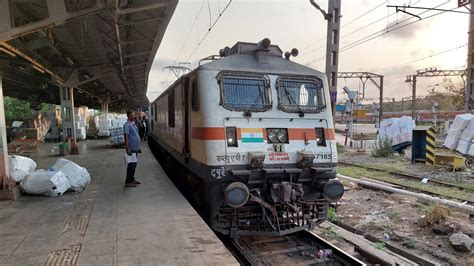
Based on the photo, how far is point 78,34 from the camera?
1220cm

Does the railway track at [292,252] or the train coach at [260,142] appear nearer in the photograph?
the railway track at [292,252]

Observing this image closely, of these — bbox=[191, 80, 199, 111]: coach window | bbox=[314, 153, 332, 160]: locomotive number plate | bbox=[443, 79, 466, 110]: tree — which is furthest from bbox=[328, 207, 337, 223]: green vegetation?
bbox=[443, 79, 466, 110]: tree

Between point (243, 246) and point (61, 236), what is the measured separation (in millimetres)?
2802

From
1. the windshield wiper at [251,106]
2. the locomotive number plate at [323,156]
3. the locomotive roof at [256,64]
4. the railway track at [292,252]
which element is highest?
the locomotive roof at [256,64]

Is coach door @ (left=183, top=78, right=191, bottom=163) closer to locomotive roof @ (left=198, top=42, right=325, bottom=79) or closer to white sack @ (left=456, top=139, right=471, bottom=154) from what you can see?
locomotive roof @ (left=198, top=42, right=325, bottom=79)

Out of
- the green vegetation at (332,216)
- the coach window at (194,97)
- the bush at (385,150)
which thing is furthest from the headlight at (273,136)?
the bush at (385,150)

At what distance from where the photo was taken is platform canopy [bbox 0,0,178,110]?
290 inches

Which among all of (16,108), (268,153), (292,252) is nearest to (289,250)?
(292,252)

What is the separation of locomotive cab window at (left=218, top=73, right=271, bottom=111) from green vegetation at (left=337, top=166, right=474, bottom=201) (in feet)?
21.1

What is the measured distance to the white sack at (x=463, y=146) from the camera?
16844 mm

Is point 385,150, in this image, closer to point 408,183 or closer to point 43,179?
point 408,183

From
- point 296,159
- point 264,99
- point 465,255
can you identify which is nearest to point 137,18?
point 264,99

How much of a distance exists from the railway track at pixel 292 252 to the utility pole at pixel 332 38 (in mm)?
7212

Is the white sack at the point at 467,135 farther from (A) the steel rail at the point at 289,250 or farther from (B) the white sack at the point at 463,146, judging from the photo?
(A) the steel rail at the point at 289,250
